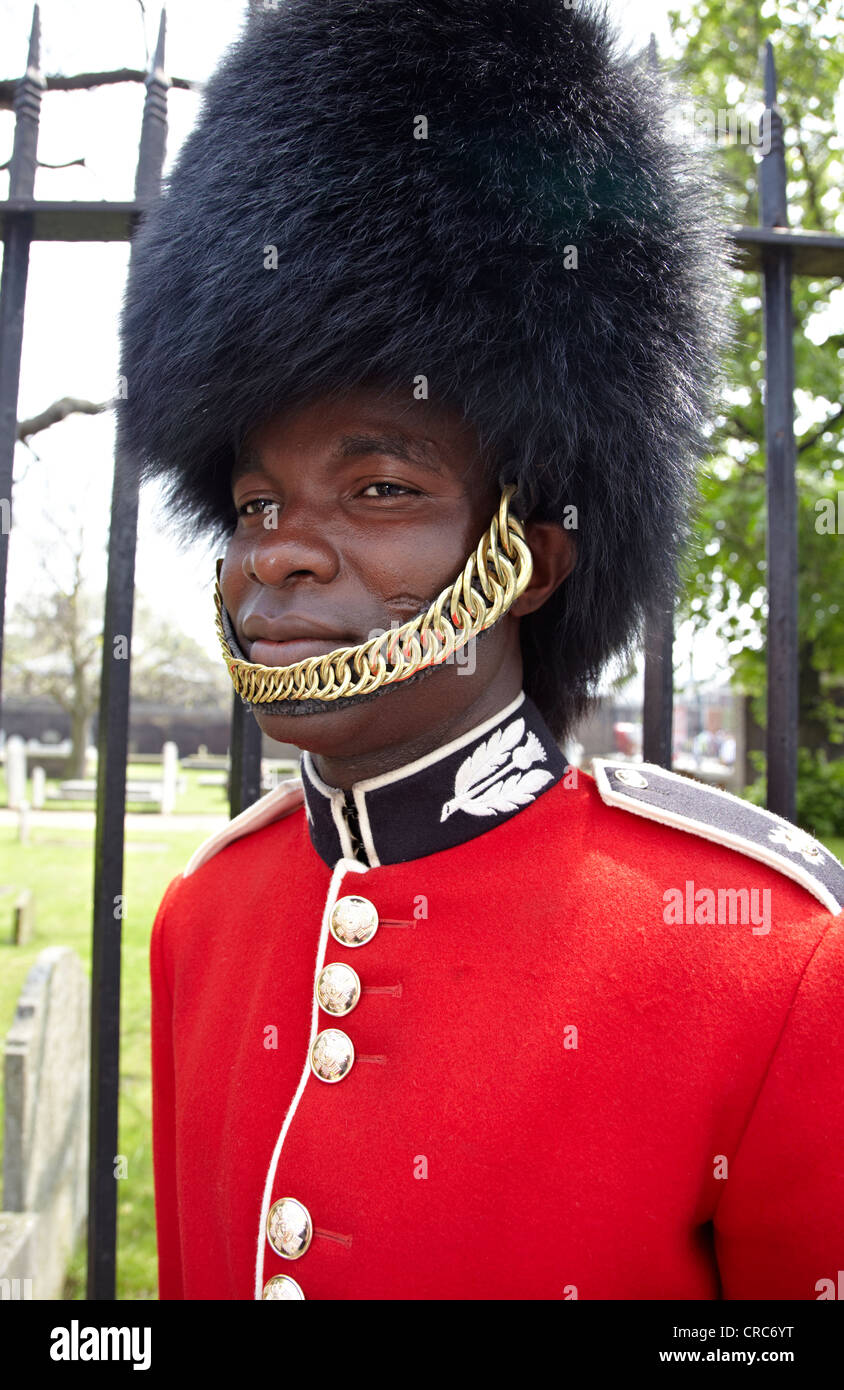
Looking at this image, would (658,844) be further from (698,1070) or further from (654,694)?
(654,694)

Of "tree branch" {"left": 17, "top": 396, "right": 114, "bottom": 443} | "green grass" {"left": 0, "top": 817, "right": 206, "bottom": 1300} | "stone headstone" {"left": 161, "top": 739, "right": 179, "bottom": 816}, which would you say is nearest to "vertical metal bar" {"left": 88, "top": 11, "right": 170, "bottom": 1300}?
"tree branch" {"left": 17, "top": 396, "right": 114, "bottom": 443}

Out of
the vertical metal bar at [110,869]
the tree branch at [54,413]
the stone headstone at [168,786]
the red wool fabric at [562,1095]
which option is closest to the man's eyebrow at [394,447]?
the red wool fabric at [562,1095]

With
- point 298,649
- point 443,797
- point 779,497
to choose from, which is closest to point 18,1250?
point 443,797

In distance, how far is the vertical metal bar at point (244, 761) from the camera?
95.8 inches

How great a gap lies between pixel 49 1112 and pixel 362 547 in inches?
145

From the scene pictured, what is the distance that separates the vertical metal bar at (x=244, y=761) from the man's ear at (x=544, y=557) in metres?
→ 0.87

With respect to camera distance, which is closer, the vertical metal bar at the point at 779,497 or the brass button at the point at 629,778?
the brass button at the point at 629,778

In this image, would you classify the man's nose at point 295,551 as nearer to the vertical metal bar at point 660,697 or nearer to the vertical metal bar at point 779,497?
the vertical metal bar at point 660,697

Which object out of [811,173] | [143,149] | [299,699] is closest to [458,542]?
[299,699]

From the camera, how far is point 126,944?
842 centimetres

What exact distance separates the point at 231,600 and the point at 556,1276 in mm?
1190

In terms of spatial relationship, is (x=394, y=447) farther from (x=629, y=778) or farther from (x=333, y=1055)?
(x=333, y=1055)

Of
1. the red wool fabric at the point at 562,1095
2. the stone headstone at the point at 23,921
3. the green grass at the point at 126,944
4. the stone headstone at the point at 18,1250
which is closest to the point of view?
the red wool fabric at the point at 562,1095

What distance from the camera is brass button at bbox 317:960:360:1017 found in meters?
1.57
